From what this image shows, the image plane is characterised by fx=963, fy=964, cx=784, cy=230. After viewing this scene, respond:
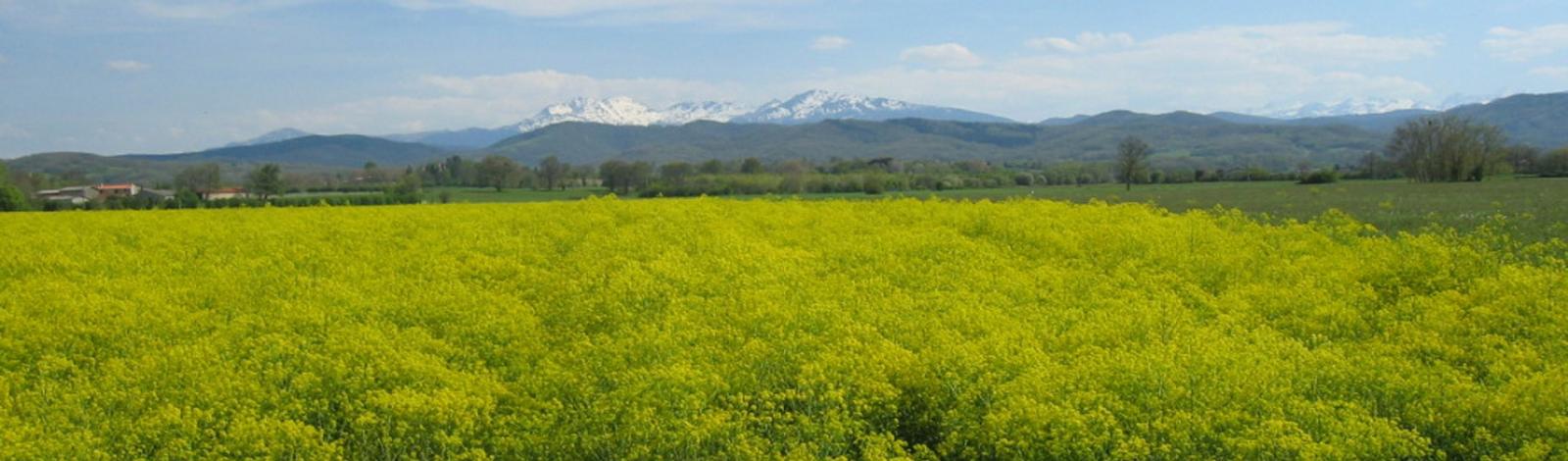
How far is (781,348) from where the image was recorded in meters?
14.5

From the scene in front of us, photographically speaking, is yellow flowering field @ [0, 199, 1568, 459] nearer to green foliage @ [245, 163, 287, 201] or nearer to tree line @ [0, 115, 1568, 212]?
tree line @ [0, 115, 1568, 212]

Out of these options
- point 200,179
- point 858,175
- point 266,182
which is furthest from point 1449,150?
point 200,179

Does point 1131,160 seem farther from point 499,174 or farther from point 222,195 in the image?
point 222,195

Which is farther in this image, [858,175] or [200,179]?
[200,179]

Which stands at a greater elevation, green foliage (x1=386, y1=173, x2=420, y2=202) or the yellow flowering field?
green foliage (x1=386, y1=173, x2=420, y2=202)

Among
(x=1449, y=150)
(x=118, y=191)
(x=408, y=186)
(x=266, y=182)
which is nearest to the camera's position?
(x=118, y=191)

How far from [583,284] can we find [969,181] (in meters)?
101

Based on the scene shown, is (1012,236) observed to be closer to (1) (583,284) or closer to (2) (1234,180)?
(1) (583,284)

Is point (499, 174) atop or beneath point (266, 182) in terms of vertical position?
atop

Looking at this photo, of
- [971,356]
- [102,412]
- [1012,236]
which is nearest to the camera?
[102,412]

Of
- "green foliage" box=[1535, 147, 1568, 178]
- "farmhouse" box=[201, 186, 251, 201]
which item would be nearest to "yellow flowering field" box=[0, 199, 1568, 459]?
"farmhouse" box=[201, 186, 251, 201]

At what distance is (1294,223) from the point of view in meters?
27.8

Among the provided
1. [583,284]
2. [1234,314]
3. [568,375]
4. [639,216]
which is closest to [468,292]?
[583,284]

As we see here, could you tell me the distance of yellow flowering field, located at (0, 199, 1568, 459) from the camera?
1141 centimetres
